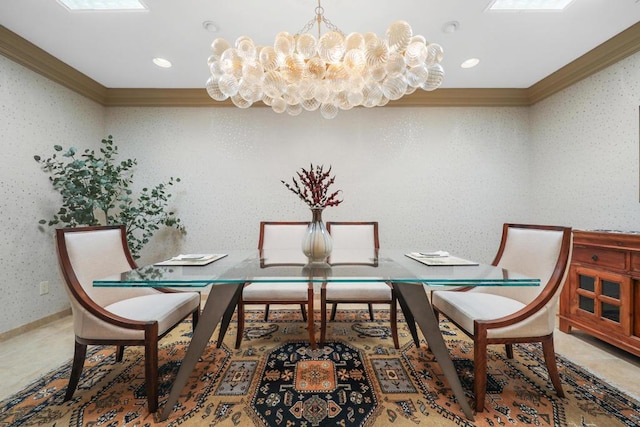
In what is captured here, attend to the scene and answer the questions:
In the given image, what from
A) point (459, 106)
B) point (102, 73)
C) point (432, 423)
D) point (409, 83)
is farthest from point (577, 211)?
point (102, 73)

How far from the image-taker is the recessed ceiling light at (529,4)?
75.7 inches

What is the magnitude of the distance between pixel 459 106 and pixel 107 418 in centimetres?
414

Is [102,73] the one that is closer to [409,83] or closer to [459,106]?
[409,83]

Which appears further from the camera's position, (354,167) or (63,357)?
(354,167)

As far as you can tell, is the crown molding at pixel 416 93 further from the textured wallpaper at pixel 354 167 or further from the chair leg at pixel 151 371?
the chair leg at pixel 151 371

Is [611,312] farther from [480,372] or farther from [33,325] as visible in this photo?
[33,325]

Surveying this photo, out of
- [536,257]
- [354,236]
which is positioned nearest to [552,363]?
[536,257]

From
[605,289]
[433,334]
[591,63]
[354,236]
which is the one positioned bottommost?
[433,334]

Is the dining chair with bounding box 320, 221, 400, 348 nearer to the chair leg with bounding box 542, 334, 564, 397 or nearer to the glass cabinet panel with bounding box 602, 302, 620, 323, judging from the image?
the chair leg with bounding box 542, 334, 564, 397

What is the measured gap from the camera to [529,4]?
6.37 ft

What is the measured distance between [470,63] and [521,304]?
2327 mm

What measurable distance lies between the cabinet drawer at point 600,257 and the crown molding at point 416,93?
1.70m

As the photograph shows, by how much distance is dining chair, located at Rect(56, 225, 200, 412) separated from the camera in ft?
4.53

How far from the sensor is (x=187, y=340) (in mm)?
2229
